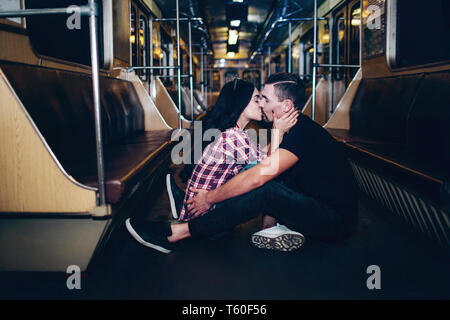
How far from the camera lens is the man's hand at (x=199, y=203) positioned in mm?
1954

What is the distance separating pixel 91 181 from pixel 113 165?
33cm

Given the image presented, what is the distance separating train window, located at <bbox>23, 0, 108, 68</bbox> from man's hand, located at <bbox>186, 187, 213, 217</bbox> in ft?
4.74

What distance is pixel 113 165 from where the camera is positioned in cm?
191

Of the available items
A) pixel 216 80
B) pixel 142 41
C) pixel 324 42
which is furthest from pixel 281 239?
pixel 216 80

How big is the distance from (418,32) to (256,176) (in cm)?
249

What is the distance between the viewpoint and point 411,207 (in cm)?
216

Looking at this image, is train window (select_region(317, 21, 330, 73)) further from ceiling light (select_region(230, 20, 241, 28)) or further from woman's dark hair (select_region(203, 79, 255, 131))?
woman's dark hair (select_region(203, 79, 255, 131))

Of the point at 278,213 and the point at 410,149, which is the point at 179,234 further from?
the point at 410,149

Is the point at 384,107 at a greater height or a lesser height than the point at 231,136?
greater

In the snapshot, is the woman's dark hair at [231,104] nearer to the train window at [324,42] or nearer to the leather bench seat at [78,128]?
the leather bench seat at [78,128]

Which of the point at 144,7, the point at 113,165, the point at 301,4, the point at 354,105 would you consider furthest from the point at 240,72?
the point at 113,165

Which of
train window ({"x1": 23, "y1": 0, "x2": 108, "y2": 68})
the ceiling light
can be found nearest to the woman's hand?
train window ({"x1": 23, "y1": 0, "x2": 108, "y2": 68})

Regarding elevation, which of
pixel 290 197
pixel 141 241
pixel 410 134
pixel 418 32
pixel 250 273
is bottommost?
pixel 250 273

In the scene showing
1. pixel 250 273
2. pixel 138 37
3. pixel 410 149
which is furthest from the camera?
pixel 138 37
